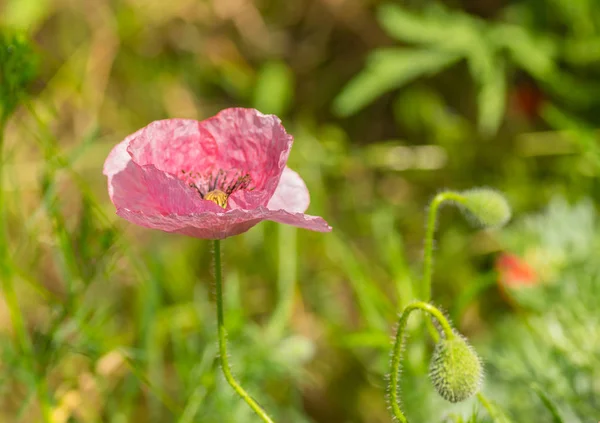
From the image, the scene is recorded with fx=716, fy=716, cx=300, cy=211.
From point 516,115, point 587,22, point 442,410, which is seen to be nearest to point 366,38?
point 516,115

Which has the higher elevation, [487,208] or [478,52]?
[487,208]

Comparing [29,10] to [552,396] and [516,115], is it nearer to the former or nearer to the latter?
[516,115]

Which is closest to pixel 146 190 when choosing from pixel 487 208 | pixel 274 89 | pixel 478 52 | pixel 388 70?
pixel 487 208

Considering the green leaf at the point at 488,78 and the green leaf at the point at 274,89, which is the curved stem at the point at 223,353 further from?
the green leaf at the point at 274,89

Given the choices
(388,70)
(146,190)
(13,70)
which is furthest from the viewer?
(388,70)

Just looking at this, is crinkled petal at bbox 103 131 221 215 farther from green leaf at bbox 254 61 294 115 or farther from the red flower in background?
green leaf at bbox 254 61 294 115

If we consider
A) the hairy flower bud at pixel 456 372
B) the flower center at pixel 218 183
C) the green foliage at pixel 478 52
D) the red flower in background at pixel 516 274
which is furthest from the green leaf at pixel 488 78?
the hairy flower bud at pixel 456 372

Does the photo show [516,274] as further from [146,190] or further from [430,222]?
[146,190]

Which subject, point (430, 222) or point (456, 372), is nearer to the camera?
point (456, 372)
